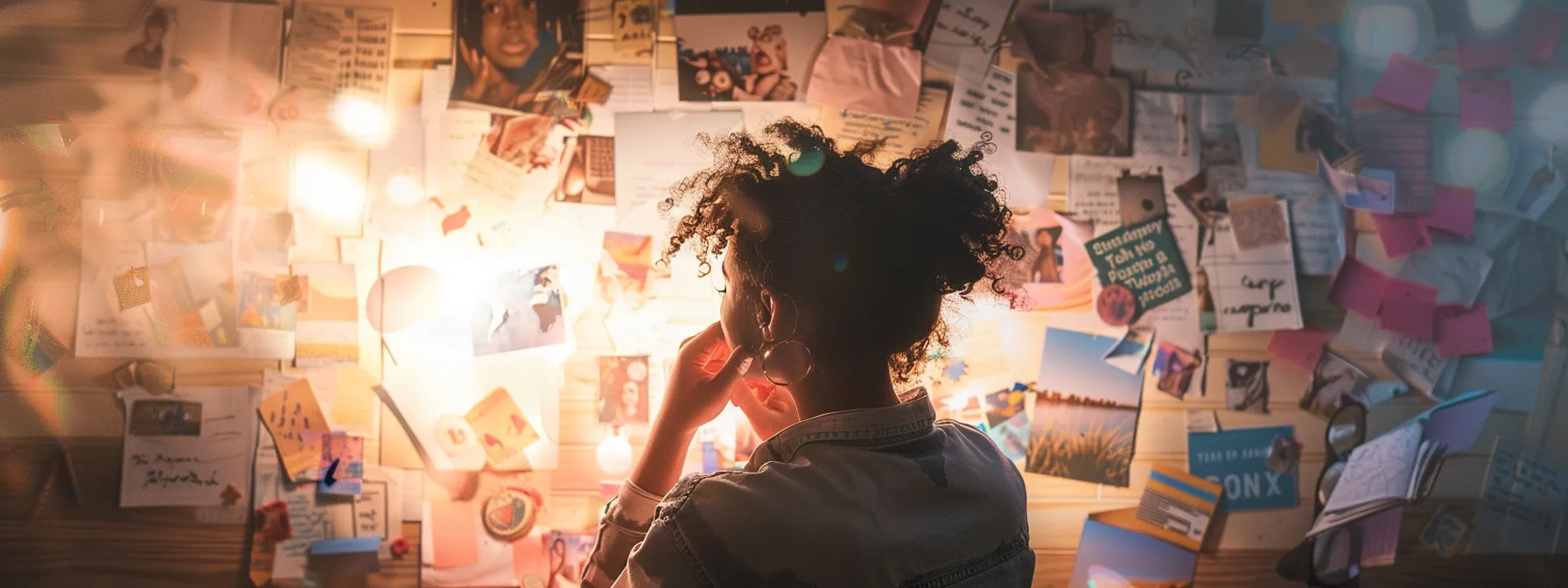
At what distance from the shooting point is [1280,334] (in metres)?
1.56

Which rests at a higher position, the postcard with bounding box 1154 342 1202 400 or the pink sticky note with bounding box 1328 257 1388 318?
the pink sticky note with bounding box 1328 257 1388 318

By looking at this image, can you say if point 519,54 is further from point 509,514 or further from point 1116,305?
point 1116,305

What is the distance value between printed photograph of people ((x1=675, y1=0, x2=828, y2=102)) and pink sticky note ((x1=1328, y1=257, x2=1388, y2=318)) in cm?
100

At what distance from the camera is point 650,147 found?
1.47 meters

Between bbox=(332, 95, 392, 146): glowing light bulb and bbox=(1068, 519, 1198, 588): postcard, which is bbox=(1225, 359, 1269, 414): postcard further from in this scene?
bbox=(332, 95, 392, 146): glowing light bulb

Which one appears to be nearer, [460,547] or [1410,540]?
[460,547]

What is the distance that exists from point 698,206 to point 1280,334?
3.79ft

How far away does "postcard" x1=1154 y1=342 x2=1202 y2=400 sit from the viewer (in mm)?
1552

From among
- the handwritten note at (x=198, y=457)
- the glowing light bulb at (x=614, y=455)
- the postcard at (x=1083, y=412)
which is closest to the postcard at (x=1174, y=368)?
the postcard at (x=1083, y=412)

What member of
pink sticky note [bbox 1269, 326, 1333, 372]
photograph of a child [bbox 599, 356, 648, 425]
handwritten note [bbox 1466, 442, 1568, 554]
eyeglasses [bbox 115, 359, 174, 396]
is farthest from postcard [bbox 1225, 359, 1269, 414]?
eyeglasses [bbox 115, 359, 174, 396]

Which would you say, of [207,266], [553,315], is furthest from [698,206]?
[207,266]

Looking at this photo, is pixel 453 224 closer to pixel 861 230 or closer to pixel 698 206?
pixel 698 206

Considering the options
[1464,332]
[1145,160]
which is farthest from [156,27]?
[1464,332]

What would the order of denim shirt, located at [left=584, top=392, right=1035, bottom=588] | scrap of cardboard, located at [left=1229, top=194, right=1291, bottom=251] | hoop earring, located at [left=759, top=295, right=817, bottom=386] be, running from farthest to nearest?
scrap of cardboard, located at [left=1229, top=194, right=1291, bottom=251] → hoop earring, located at [left=759, top=295, right=817, bottom=386] → denim shirt, located at [left=584, top=392, right=1035, bottom=588]
